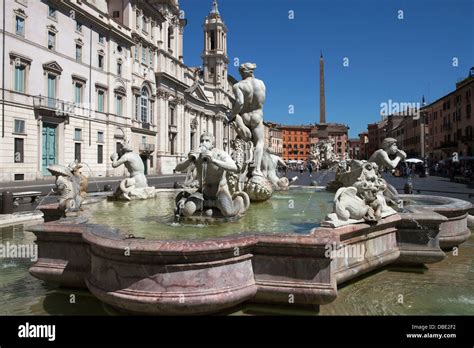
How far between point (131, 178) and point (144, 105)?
123 feet

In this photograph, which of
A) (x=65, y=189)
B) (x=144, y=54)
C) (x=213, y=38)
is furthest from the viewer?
(x=213, y=38)

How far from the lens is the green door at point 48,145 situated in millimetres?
28891

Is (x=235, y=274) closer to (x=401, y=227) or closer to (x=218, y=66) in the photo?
(x=401, y=227)

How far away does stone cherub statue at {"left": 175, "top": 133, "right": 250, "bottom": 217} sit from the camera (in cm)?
546

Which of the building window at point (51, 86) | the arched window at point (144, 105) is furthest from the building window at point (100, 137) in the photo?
the arched window at point (144, 105)

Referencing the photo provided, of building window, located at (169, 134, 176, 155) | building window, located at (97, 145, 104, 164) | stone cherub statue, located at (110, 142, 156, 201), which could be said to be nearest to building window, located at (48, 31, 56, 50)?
building window, located at (97, 145, 104, 164)

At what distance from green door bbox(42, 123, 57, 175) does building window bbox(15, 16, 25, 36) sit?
22.4ft

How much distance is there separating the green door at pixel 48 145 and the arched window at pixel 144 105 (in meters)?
15.0

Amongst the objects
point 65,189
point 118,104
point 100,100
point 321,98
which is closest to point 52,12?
point 100,100

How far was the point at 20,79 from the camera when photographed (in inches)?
1054

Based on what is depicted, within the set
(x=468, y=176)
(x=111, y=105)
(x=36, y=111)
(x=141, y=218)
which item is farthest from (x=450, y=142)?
(x=141, y=218)

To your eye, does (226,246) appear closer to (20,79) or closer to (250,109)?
(250,109)

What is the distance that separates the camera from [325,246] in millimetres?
3461
